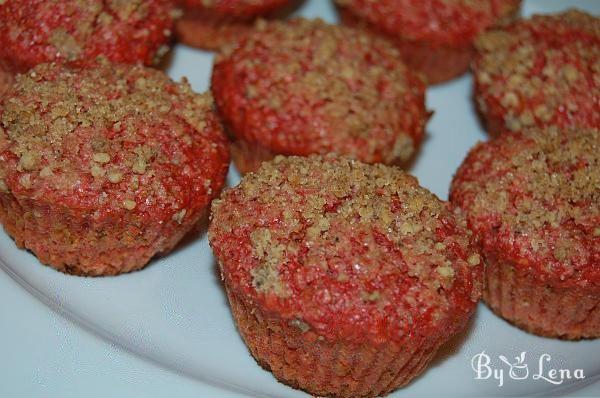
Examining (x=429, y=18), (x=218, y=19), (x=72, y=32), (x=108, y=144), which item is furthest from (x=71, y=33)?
(x=429, y=18)

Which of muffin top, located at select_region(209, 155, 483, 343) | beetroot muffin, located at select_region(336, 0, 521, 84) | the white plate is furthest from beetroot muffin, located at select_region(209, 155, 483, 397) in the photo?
beetroot muffin, located at select_region(336, 0, 521, 84)

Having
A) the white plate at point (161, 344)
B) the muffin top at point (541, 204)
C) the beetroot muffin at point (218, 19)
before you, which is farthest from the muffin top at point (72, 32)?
the muffin top at point (541, 204)

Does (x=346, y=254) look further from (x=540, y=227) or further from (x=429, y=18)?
(x=429, y=18)

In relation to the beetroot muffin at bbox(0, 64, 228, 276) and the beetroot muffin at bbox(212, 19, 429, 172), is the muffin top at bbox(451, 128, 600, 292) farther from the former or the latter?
the beetroot muffin at bbox(0, 64, 228, 276)

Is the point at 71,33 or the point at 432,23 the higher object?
the point at 432,23

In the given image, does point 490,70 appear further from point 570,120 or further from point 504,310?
point 504,310

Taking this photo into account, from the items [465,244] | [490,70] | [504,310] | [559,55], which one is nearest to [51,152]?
[465,244]

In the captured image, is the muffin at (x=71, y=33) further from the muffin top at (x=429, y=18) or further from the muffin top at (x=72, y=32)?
the muffin top at (x=429, y=18)
